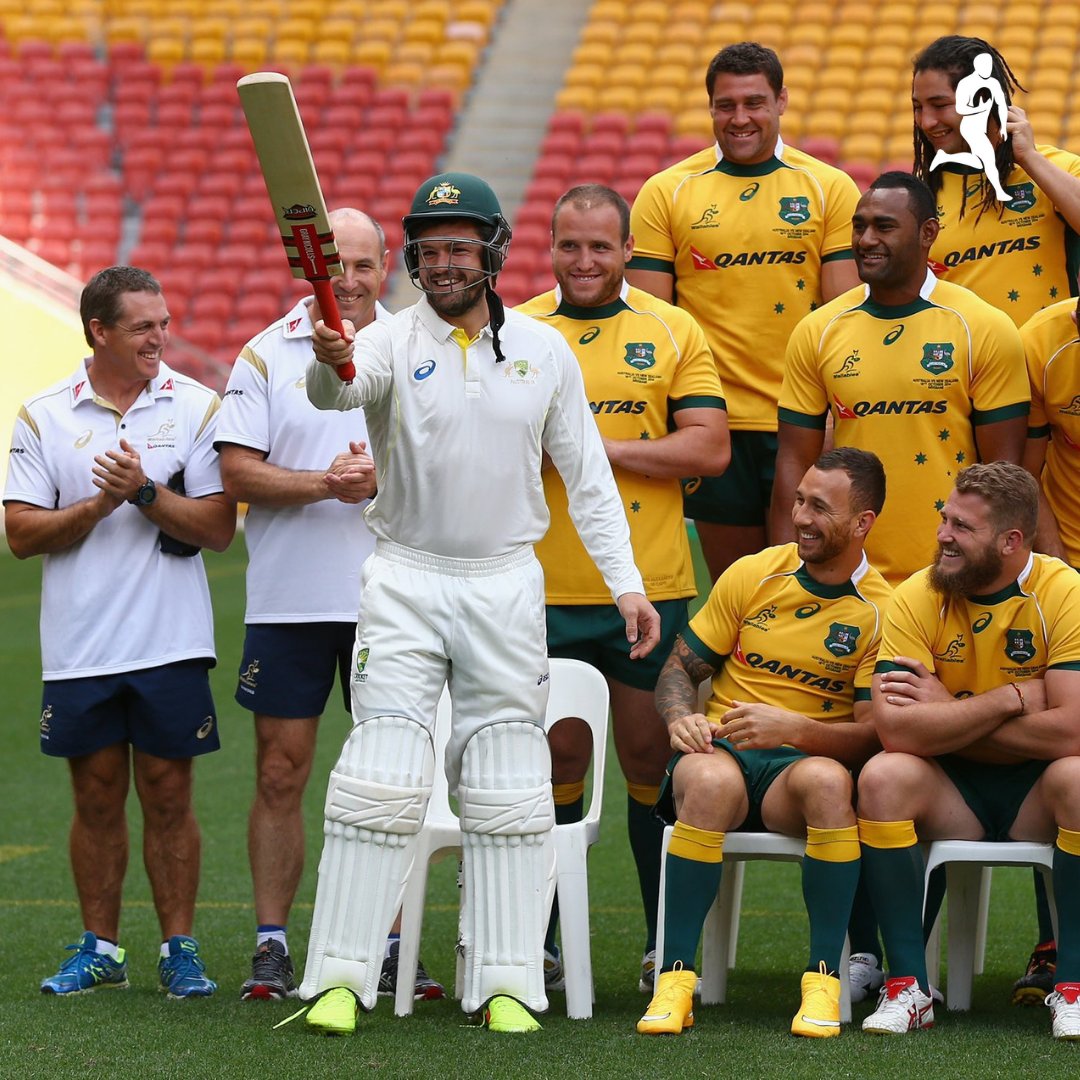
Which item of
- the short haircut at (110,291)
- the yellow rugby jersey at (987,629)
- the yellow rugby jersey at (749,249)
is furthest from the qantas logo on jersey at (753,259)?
the short haircut at (110,291)

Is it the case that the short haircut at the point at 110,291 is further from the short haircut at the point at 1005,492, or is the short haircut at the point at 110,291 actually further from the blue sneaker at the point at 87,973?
the short haircut at the point at 1005,492

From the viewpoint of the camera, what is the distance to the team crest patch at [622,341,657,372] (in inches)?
187

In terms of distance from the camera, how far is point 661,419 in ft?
15.7

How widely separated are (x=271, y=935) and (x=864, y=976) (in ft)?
5.18

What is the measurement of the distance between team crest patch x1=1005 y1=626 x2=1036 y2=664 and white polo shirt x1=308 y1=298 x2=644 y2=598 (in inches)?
34.6

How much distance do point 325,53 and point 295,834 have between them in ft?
52.9

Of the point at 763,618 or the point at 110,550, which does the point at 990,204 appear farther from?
the point at 110,550

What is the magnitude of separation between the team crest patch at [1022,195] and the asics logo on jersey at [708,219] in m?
0.82

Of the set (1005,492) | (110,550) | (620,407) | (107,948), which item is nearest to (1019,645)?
(1005,492)

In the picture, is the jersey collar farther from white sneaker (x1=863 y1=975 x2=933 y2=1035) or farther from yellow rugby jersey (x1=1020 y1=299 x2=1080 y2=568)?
white sneaker (x1=863 y1=975 x2=933 y2=1035)

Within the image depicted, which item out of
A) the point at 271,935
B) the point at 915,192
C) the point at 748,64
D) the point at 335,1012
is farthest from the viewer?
the point at 748,64

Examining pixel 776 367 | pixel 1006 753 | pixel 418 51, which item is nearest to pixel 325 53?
pixel 418 51

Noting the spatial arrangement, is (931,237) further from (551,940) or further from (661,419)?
(551,940)

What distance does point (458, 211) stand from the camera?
3867mm
